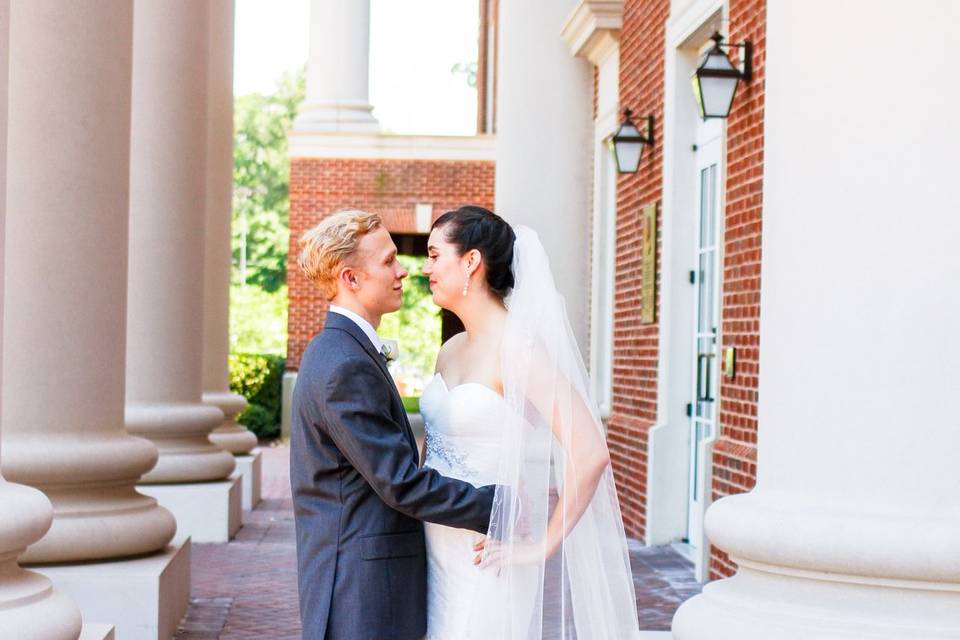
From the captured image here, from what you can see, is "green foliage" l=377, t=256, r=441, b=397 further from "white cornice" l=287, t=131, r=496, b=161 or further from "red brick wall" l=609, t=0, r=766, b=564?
"red brick wall" l=609, t=0, r=766, b=564

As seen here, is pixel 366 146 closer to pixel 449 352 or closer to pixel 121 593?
pixel 121 593

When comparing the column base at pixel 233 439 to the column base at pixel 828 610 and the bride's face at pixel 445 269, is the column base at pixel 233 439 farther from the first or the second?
the column base at pixel 828 610

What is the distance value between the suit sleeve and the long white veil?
15 cm

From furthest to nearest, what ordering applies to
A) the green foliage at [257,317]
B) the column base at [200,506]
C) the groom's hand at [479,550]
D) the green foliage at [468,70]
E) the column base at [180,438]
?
1. the green foliage at [257,317]
2. the green foliage at [468,70]
3. the column base at [200,506]
4. the column base at [180,438]
5. the groom's hand at [479,550]

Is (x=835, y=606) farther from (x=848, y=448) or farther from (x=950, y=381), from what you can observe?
(x=950, y=381)

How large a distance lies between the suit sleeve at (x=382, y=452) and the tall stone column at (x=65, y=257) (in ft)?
9.95

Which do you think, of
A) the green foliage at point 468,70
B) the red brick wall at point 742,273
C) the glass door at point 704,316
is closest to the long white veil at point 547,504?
the red brick wall at point 742,273

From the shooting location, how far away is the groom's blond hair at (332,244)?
3.80m

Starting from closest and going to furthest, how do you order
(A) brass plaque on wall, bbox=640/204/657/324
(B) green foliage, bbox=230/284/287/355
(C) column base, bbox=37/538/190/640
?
1. (C) column base, bbox=37/538/190/640
2. (A) brass plaque on wall, bbox=640/204/657/324
3. (B) green foliage, bbox=230/284/287/355

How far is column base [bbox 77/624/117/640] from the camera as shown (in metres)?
4.68

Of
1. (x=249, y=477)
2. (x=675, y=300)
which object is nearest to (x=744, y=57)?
(x=675, y=300)

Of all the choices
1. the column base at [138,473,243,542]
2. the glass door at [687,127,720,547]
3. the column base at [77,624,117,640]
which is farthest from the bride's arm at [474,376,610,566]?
the column base at [138,473,243,542]

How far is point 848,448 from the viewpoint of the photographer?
3.31 meters

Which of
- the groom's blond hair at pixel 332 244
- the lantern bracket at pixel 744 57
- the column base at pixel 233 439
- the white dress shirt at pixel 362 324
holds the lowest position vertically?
the column base at pixel 233 439
